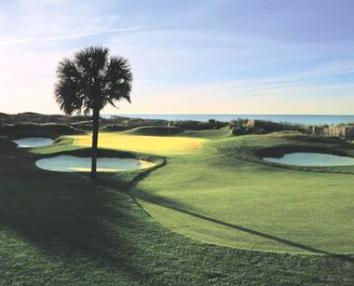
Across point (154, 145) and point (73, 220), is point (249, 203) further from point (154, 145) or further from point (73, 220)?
point (154, 145)

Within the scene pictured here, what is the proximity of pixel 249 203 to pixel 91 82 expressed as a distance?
953 centimetres

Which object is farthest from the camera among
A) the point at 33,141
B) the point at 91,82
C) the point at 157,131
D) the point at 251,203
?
the point at 157,131

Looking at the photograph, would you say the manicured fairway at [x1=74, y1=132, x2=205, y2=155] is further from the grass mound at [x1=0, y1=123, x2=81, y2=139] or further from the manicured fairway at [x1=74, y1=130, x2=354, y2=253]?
the grass mound at [x1=0, y1=123, x2=81, y2=139]

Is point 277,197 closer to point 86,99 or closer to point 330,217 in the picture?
point 330,217

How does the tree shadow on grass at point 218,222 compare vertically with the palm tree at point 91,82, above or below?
below

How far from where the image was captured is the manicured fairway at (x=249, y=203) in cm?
1152

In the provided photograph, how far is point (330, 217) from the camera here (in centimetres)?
Answer: 1373

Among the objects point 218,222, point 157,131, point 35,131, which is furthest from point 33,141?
point 218,222

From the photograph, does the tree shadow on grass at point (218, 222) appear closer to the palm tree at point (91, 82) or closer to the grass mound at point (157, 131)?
the palm tree at point (91, 82)

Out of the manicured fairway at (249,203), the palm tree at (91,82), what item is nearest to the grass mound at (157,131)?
the manicured fairway at (249,203)

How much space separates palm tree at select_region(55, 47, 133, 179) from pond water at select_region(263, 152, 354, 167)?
9591 millimetres

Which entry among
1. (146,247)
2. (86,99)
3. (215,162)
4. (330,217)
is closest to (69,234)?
(146,247)

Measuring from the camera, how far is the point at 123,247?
34.6 ft

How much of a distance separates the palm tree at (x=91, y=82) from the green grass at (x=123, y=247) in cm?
415
